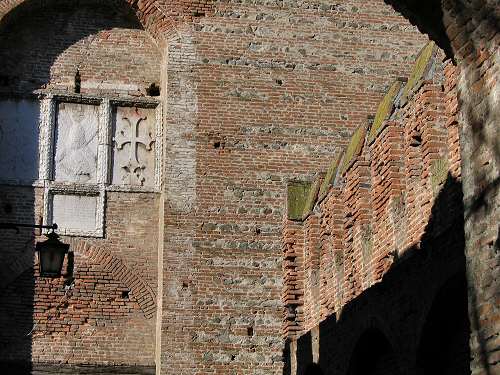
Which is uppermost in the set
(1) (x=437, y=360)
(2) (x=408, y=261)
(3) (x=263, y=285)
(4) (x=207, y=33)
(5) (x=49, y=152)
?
(4) (x=207, y=33)

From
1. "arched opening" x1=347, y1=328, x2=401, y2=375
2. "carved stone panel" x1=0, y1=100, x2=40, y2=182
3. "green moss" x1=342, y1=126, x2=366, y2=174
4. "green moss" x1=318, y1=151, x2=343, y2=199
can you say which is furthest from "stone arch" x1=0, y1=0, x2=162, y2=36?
"arched opening" x1=347, y1=328, x2=401, y2=375

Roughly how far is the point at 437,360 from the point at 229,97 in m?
7.91

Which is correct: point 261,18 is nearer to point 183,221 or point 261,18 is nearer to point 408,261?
point 183,221

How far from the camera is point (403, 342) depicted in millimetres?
9039

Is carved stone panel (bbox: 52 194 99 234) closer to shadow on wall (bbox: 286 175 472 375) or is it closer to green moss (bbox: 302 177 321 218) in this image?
green moss (bbox: 302 177 321 218)

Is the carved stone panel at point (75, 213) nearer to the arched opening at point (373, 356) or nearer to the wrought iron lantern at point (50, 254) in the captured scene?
the wrought iron lantern at point (50, 254)

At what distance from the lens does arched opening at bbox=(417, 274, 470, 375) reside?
827 centimetres

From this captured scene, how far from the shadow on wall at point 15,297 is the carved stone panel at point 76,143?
967 millimetres

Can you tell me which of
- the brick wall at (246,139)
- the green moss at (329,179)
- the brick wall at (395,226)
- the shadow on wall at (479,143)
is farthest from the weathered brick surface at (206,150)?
the shadow on wall at (479,143)

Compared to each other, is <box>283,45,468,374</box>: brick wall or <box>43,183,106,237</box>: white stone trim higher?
<box>43,183,106,237</box>: white stone trim

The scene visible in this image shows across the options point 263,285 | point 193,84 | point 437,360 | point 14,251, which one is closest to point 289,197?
point 263,285

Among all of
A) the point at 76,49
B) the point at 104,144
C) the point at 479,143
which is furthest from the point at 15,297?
the point at 479,143

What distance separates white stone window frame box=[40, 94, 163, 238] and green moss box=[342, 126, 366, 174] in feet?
16.4

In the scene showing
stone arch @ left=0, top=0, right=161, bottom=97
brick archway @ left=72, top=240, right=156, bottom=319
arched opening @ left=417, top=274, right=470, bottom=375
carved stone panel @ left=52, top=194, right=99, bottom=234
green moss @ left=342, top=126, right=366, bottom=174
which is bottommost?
arched opening @ left=417, top=274, right=470, bottom=375
